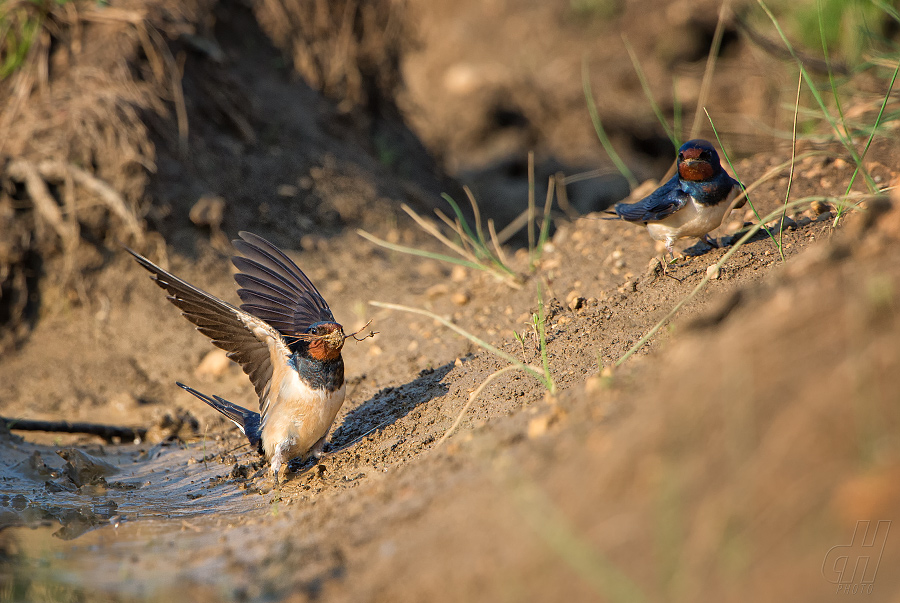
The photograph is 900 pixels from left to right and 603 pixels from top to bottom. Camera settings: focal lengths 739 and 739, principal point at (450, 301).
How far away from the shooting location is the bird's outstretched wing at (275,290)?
384cm

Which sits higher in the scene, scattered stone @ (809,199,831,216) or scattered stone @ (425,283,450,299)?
scattered stone @ (425,283,450,299)

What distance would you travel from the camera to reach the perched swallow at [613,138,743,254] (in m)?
3.45

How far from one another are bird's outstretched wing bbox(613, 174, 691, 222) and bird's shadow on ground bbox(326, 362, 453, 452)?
1.21m

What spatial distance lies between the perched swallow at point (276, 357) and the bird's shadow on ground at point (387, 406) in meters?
0.19

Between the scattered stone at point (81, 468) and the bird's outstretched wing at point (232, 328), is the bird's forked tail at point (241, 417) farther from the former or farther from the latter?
the scattered stone at point (81, 468)

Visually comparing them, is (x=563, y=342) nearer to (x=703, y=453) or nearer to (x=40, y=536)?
(x=703, y=453)

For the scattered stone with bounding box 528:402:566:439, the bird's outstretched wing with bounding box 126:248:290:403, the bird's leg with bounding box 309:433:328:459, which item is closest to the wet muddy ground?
the scattered stone with bounding box 528:402:566:439

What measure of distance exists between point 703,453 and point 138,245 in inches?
173

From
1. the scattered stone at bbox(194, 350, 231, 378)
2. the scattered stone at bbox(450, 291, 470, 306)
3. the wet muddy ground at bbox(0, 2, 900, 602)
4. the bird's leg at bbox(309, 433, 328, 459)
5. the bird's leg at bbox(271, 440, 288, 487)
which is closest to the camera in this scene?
the wet muddy ground at bbox(0, 2, 900, 602)

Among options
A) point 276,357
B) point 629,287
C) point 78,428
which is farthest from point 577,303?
point 78,428

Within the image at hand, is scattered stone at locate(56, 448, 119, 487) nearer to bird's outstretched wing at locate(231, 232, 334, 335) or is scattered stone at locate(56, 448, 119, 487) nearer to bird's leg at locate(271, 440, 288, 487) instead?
bird's leg at locate(271, 440, 288, 487)

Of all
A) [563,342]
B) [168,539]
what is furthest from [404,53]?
[168,539]

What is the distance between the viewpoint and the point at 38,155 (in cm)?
497

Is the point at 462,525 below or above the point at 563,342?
below
